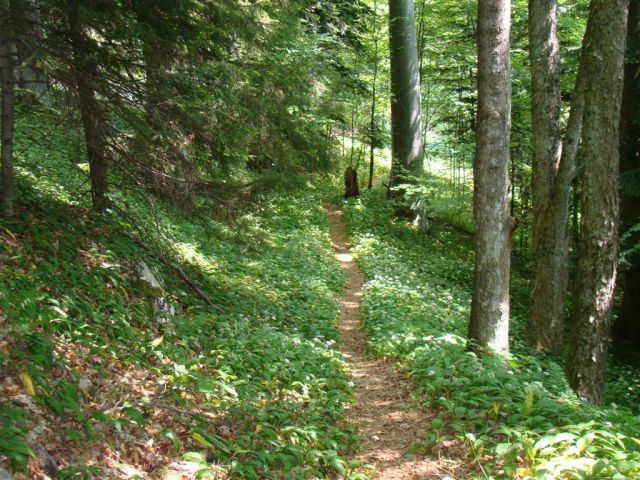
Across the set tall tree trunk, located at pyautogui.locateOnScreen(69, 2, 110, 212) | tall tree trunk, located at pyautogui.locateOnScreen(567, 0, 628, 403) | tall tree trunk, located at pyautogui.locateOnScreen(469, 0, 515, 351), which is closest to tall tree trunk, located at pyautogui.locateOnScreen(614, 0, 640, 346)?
tall tree trunk, located at pyautogui.locateOnScreen(567, 0, 628, 403)

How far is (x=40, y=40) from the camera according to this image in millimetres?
5699

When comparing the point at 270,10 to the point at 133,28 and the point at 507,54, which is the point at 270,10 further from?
the point at 507,54

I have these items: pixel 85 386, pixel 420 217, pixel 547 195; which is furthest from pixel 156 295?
pixel 420 217

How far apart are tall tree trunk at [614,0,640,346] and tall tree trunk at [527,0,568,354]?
2.28 meters

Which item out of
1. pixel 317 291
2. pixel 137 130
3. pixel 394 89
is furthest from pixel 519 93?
pixel 137 130

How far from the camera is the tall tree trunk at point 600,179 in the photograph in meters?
6.13

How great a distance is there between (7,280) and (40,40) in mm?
2881

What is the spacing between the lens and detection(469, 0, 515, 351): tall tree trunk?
5.89 m

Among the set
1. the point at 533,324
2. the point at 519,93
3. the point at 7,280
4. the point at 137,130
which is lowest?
the point at 533,324

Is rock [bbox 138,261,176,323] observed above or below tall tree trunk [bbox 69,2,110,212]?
below

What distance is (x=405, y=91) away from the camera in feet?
58.6

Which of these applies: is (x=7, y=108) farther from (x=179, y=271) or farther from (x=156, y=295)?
(x=179, y=271)

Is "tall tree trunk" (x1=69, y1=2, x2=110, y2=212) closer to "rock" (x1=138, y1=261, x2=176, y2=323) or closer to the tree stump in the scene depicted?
"rock" (x1=138, y1=261, x2=176, y2=323)

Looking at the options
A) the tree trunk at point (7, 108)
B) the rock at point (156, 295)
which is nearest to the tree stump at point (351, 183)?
the rock at point (156, 295)
